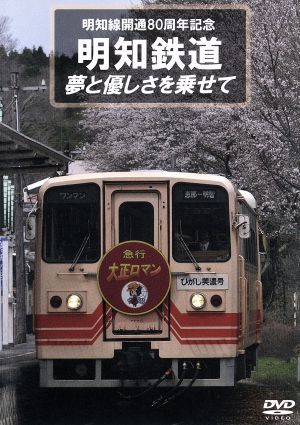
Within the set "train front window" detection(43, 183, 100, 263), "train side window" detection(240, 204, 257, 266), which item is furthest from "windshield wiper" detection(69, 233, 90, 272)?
"train side window" detection(240, 204, 257, 266)

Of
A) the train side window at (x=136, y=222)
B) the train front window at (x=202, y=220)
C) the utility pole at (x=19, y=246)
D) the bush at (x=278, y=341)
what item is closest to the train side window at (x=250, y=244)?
the train front window at (x=202, y=220)

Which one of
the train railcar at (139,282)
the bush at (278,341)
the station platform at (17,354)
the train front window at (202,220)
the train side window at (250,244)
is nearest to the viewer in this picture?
the train railcar at (139,282)

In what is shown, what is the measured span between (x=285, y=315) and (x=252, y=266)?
37.3ft

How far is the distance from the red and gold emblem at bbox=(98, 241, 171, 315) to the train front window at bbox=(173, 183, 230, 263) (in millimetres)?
544

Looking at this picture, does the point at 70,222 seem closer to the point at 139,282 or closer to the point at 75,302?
the point at 75,302

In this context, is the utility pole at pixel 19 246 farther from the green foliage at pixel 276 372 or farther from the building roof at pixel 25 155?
the building roof at pixel 25 155

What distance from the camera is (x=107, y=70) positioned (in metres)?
14.5

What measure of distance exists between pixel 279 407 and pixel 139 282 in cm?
179

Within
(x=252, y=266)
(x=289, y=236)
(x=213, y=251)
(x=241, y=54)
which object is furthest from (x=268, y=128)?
(x=213, y=251)

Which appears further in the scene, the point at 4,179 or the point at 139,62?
the point at 4,179

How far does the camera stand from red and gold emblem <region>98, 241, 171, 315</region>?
34.1ft

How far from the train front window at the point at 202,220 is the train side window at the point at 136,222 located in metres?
0.24

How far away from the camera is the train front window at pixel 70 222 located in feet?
35.9

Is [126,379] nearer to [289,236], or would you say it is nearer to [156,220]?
[156,220]
